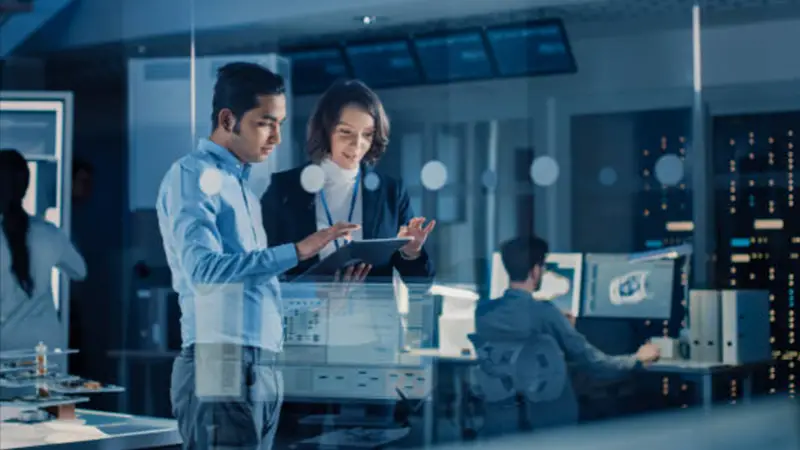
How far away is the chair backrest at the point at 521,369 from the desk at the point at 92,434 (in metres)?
1.23

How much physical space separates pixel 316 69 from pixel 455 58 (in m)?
0.51

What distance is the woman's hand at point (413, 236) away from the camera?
13.5ft

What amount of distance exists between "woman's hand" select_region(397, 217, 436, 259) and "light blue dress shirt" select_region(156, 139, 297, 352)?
1.38 feet

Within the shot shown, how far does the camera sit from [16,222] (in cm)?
474

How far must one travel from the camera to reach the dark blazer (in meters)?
4.06

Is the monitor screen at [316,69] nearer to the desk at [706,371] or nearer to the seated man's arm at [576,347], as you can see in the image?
the seated man's arm at [576,347]

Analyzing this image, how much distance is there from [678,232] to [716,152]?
311mm

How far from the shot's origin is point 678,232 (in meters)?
4.30

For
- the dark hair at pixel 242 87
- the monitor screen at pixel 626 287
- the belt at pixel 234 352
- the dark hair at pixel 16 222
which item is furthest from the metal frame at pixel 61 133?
the monitor screen at pixel 626 287

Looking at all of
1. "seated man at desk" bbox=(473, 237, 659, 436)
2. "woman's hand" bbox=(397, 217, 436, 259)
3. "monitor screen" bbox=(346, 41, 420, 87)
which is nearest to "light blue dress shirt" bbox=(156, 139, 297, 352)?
"woman's hand" bbox=(397, 217, 436, 259)

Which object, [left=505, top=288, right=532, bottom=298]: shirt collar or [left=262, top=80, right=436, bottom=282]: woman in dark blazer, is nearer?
[left=262, top=80, right=436, bottom=282]: woman in dark blazer

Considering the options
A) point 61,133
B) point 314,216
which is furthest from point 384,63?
point 61,133

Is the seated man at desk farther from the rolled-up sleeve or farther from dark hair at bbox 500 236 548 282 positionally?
the rolled-up sleeve

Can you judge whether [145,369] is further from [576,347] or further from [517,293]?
[576,347]
